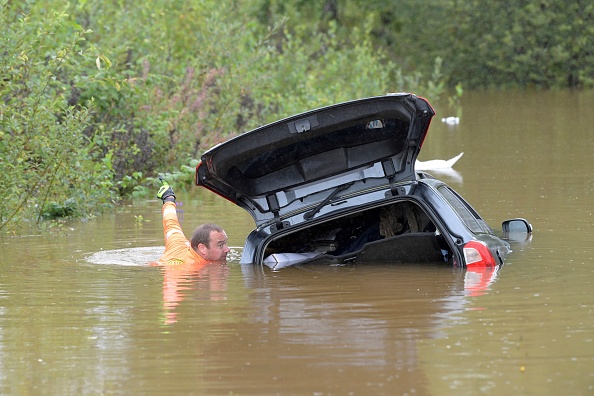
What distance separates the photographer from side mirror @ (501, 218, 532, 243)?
1231 centimetres

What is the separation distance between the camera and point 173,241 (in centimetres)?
1105

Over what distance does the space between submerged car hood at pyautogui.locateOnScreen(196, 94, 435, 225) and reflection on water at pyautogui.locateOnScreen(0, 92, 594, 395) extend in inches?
24.5

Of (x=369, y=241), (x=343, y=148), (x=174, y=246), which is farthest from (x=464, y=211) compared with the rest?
(x=174, y=246)

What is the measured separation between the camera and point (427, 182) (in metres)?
10.2

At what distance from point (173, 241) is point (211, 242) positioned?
0.37 m

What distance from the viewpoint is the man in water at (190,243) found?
1089 cm

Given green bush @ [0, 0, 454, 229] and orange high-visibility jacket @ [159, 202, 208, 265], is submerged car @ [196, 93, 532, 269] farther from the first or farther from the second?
green bush @ [0, 0, 454, 229]

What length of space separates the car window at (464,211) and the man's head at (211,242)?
1.87 m

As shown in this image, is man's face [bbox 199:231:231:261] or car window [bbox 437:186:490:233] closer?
car window [bbox 437:186:490:233]

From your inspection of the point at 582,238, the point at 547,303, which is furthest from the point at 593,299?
the point at 582,238

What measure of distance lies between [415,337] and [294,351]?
772 mm

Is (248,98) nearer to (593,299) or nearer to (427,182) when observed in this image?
(427,182)

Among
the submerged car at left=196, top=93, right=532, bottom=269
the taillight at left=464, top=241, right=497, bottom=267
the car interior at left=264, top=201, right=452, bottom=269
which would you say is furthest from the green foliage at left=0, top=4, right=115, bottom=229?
the taillight at left=464, top=241, right=497, bottom=267

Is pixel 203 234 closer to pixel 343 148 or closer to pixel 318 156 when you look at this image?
pixel 318 156
